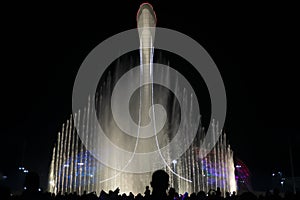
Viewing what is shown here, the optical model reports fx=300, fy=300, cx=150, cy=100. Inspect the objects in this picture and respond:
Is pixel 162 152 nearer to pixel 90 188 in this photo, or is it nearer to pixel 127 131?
pixel 127 131

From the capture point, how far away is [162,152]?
31.8m

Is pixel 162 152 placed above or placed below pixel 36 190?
above

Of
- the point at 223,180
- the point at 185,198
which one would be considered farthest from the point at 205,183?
the point at 185,198

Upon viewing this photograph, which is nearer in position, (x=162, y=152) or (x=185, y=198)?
(x=185, y=198)

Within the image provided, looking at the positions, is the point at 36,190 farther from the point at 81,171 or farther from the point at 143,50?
the point at 143,50

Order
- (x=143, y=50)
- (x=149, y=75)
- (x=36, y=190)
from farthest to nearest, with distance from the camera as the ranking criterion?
(x=143, y=50)
(x=149, y=75)
(x=36, y=190)

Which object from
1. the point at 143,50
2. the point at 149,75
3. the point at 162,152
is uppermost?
the point at 143,50

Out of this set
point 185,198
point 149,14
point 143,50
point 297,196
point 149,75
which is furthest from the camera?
point 149,14

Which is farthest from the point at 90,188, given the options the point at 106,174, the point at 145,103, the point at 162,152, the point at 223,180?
the point at 223,180

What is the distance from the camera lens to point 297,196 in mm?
8734

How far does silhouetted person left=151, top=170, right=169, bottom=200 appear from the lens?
3559 millimetres

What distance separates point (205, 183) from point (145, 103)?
17.1 meters

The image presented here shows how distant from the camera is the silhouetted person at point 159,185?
356 centimetres

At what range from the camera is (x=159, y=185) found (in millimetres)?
3594
